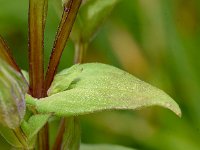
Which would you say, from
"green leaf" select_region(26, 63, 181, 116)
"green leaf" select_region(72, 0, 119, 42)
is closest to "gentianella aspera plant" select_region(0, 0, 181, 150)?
"green leaf" select_region(26, 63, 181, 116)

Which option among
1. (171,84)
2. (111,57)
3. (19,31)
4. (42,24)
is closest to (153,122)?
(171,84)

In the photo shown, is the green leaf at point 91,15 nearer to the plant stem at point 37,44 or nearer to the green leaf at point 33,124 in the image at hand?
the plant stem at point 37,44

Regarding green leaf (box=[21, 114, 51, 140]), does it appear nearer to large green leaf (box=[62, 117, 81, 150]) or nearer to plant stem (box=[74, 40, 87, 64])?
large green leaf (box=[62, 117, 81, 150])

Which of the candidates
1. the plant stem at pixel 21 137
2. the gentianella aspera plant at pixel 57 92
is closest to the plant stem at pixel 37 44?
the gentianella aspera plant at pixel 57 92

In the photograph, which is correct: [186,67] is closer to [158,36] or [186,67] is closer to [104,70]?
[158,36]

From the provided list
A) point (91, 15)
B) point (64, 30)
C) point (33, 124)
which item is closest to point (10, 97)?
point (33, 124)

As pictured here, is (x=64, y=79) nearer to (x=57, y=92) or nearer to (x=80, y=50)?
(x=57, y=92)

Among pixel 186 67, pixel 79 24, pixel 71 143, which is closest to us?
pixel 71 143

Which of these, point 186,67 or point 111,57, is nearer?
point 186,67
